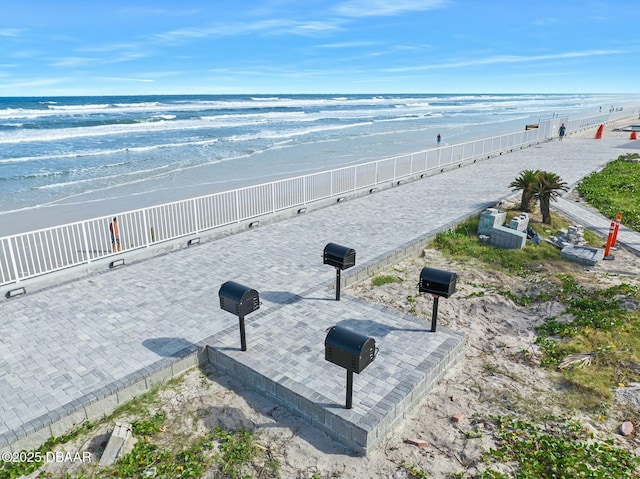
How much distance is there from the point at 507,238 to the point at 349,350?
790 centimetres

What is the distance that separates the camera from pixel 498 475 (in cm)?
456

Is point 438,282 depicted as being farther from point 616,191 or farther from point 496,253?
point 616,191

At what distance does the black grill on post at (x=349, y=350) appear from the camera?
4727 millimetres

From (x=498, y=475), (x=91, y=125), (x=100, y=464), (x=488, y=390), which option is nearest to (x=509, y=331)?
(x=488, y=390)

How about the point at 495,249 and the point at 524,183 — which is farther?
the point at 524,183

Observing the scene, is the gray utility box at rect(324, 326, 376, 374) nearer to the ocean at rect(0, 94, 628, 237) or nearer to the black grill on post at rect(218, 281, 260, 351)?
the black grill on post at rect(218, 281, 260, 351)

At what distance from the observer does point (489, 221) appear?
11.8 metres

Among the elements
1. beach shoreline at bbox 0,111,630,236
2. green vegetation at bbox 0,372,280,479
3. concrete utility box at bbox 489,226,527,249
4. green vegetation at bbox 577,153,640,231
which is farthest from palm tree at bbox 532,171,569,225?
beach shoreline at bbox 0,111,630,236

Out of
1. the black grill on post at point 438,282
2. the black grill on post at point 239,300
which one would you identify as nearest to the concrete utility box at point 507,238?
the black grill on post at point 438,282

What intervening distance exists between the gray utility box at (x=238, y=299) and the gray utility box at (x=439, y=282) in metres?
2.56

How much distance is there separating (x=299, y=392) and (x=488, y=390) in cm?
259

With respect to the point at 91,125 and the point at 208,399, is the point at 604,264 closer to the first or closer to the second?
the point at 208,399

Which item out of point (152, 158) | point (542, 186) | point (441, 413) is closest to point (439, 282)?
point (441, 413)

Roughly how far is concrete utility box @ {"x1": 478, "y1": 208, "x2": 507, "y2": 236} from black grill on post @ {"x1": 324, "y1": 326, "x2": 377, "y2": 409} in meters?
8.04
